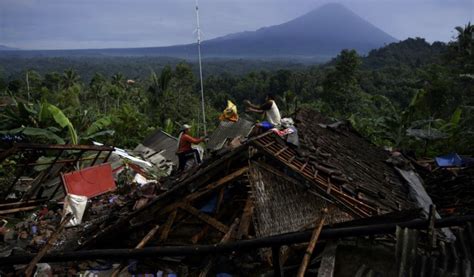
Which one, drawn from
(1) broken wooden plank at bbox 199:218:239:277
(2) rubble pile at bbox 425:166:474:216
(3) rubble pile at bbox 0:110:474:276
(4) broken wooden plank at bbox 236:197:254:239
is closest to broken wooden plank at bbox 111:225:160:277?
(3) rubble pile at bbox 0:110:474:276

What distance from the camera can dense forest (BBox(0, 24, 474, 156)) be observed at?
13.4 metres

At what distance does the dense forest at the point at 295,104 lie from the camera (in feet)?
43.8

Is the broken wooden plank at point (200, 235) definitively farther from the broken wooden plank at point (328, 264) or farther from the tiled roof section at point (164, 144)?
the tiled roof section at point (164, 144)

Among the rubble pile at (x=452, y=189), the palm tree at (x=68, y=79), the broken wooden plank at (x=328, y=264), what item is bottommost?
the palm tree at (x=68, y=79)

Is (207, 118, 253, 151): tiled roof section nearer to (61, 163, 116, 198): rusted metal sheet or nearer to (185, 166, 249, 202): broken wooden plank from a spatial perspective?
(61, 163, 116, 198): rusted metal sheet

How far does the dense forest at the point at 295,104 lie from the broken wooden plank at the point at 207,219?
636cm

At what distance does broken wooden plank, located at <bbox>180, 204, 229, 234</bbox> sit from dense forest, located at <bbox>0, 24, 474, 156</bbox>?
636 centimetres

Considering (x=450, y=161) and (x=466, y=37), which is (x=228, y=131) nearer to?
(x=450, y=161)

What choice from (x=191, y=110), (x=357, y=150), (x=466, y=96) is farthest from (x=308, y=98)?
(x=357, y=150)

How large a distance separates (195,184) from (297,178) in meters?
1.46

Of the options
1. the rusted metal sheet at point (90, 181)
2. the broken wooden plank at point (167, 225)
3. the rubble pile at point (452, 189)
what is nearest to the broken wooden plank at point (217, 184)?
the broken wooden plank at point (167, 225)

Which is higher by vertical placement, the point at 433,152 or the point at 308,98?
the point at 433,152

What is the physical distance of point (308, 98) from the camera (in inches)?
1928

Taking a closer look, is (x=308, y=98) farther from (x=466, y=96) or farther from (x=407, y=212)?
(x=407, y=212)
